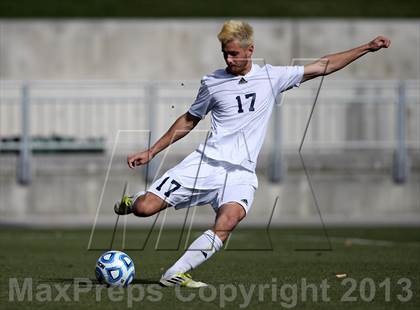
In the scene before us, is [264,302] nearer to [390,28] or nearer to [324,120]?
[324,120]

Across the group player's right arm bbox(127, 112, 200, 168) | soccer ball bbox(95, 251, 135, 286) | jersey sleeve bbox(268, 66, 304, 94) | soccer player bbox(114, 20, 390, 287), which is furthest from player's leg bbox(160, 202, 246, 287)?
jersey sleeve bbox(268, 66, 304, 94)

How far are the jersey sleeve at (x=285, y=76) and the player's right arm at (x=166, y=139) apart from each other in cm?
77

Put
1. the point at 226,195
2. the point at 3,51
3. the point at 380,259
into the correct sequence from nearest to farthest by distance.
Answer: the point at 226,195 < the point at 380,259 < the point at 3,51

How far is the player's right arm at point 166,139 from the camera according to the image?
9.93 metres

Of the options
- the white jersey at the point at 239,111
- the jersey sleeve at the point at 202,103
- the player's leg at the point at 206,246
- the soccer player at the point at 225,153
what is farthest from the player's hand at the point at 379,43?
the player's leg at the point at 206,246

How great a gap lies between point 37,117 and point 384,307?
1443 centimetres

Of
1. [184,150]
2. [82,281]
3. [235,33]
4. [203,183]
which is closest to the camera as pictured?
[235,33]

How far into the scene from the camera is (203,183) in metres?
9.81

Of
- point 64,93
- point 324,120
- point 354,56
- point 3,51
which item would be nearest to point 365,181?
point 324,120

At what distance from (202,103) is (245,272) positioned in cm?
218

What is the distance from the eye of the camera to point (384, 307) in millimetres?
8633

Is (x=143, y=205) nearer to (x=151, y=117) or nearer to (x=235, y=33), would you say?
(x=235, y=33)

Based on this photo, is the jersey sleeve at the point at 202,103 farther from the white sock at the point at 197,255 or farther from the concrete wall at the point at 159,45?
the concrete wall at the point at 159,45

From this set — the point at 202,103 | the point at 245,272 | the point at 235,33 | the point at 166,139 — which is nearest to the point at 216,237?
the point at 166,139
